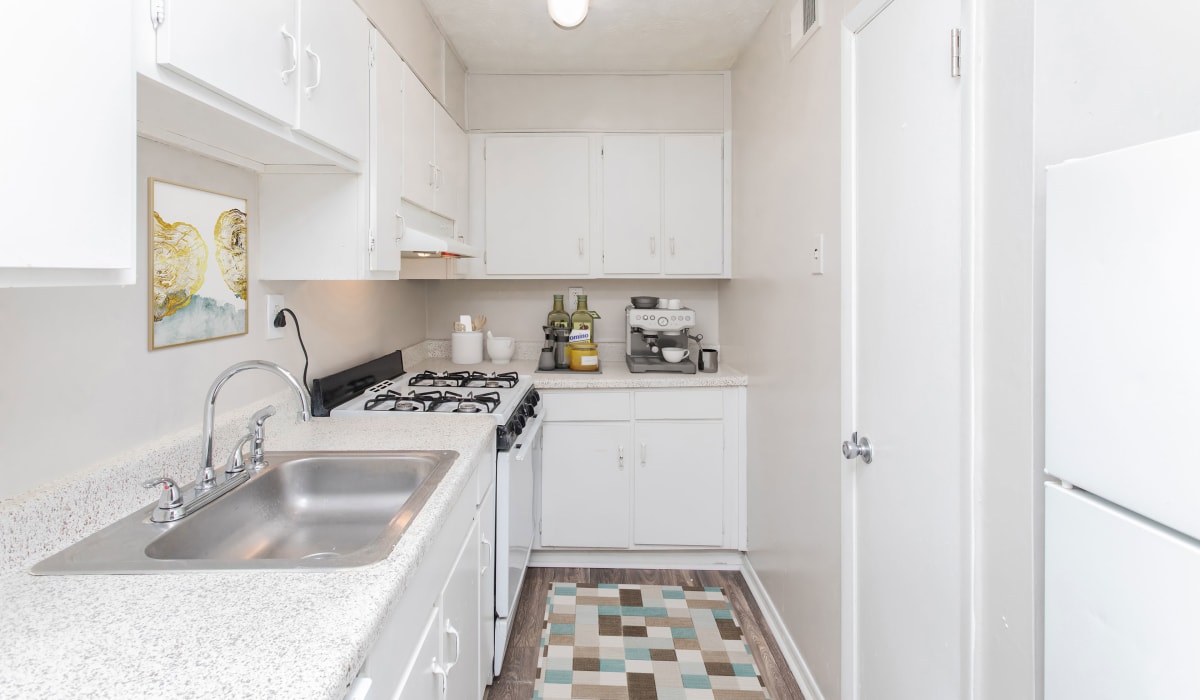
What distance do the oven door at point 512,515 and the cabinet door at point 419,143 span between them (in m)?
0.94

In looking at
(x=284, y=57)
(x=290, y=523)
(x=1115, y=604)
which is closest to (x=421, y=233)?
(x=284, y=57)

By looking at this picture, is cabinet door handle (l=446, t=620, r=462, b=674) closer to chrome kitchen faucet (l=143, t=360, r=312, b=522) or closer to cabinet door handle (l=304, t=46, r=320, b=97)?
chrome kitchen faucet (l=143, t=360, r=312, b=522)

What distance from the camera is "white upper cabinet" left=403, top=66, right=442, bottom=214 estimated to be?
2.16 metres

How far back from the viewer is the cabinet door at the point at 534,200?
327 centimetres

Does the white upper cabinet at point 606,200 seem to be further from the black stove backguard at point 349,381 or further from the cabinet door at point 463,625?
the cabinet door at point 463,625

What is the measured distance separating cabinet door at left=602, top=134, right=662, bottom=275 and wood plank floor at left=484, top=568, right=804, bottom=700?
149cm

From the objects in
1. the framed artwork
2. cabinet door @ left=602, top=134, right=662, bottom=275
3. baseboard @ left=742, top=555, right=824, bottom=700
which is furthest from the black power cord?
baseboard @ left=742, top=555, right=824, bottom=700

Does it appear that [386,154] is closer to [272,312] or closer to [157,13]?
[272,312]

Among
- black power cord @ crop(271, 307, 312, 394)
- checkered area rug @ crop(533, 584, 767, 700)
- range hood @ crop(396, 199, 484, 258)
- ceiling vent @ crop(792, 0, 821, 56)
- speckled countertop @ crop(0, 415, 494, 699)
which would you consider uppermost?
ceiling vent @ crop(792, 0, 821, 56)

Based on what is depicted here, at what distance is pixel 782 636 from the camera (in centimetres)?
238

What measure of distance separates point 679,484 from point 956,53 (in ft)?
7.20

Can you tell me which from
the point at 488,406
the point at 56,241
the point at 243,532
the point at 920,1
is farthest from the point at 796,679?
the point at 56,241

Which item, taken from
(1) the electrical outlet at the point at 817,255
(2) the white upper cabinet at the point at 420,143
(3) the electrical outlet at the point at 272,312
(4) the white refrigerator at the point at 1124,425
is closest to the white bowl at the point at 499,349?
(2) the white upper cabinet at the point at 420,143

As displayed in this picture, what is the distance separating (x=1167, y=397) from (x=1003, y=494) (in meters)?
0.45
